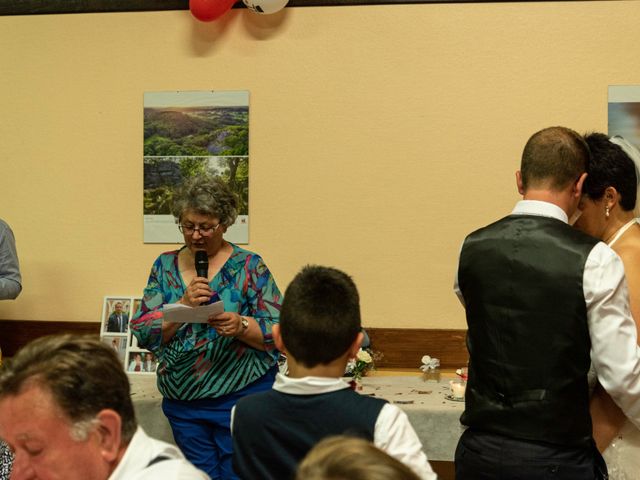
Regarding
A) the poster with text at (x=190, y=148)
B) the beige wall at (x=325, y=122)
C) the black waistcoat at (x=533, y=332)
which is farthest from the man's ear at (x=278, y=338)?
the poster with text at (x=190, y=148)

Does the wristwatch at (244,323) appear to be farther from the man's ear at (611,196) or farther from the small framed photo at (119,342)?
the small framed photo at (119,342)

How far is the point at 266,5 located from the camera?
471 centimetres

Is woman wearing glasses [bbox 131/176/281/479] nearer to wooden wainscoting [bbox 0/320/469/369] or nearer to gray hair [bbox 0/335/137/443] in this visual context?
wooden wainscoting [bbox 0/320/469/369]

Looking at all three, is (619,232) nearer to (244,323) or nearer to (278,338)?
(278,338)

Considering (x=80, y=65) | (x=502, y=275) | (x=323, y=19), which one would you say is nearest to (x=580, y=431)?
(x=502, y=275)

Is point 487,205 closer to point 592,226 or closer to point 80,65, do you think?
point 592,226

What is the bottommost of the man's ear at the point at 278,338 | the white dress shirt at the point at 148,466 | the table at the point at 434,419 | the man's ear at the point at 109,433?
the table at the point at 434,419

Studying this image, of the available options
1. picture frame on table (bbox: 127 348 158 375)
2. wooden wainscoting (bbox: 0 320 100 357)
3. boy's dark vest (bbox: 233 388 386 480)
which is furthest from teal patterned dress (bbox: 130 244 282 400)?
wooden wainscoting (bbox: 0 320 100 357)

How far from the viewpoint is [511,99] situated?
4.71 meters

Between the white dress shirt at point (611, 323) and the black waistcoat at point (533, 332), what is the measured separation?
3cm

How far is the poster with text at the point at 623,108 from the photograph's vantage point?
4.64 metres

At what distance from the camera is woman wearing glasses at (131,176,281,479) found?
3.33m

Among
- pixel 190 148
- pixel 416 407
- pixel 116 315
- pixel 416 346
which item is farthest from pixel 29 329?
pixel 416 407

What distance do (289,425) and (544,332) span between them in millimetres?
822
